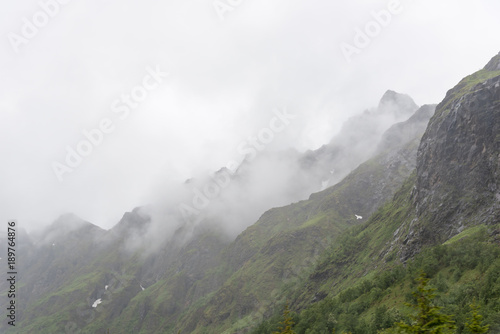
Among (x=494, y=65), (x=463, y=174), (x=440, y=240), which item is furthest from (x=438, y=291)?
(x=494, y=65)

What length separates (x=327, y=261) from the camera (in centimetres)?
17588

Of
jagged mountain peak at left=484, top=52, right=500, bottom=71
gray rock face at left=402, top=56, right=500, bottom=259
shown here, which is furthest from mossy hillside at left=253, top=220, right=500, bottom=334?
jagged mountain peak at left=484, top=52, right=500, bottom=71

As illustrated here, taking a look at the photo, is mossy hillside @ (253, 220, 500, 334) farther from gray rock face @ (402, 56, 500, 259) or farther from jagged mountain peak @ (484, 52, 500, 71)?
jagged mountain peak @ (484, 52, 500, 71)

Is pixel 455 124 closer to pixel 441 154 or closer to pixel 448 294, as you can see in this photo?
pixel 441 154

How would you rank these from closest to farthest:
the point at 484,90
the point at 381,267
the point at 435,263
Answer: the point at 435,263
the point at 484,90
the point at 381,267

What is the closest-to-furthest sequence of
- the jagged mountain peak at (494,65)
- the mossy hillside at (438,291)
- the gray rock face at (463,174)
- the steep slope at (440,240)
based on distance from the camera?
the mossy hillside at (438,291)
the steep slope at (440,240)
the gray rock face at (463,174)
the jagged mountain peak at (494,65)

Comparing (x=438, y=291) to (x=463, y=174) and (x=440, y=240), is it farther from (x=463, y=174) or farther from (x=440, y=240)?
(x=463, y=174)

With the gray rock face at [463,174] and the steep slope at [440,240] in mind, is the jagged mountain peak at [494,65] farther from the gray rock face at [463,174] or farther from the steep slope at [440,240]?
the gray rock face at [463,174]

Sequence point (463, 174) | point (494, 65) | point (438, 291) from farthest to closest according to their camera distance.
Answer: point (494, 65) < point (463, 174) < point (438, 291)

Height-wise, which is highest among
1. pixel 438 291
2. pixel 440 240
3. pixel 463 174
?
pixel 463 174

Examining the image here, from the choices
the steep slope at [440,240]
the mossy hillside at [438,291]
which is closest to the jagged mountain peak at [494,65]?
the steep slope at [440,240]

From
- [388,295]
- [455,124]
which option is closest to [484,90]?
[455,124]

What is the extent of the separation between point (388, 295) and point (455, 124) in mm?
75008

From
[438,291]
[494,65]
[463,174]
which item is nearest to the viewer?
[438,291]
